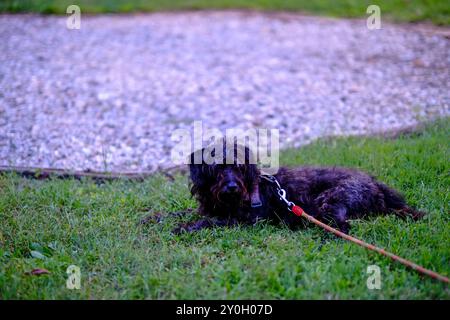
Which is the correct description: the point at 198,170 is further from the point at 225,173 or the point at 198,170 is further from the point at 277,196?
the point at 277,196

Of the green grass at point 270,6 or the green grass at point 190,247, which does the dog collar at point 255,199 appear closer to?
the green grass at point 190,247

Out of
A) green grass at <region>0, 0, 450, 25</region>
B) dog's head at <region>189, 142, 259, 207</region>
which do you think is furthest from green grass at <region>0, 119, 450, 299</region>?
green grass at <region>0, 0, 450, 25</region>

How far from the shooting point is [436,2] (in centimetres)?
1491

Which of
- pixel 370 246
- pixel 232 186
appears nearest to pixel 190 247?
pixel 232 186

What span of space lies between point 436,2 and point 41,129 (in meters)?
12.1

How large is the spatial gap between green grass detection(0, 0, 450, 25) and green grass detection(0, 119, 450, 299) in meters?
9.19

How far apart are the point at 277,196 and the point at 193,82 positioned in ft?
19.3

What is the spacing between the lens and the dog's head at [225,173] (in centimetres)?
536

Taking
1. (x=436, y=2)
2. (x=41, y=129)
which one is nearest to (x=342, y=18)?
(x=436, y=2)

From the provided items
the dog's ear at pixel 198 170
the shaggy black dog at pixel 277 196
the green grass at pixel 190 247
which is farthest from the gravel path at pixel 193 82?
the shaggy black dog at pixel 277 196

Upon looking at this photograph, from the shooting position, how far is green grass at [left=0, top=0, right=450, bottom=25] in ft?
48.2

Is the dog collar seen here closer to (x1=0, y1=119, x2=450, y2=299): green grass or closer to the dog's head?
the dog's head

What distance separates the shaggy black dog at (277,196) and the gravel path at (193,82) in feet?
7.67

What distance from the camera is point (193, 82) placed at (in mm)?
11016
